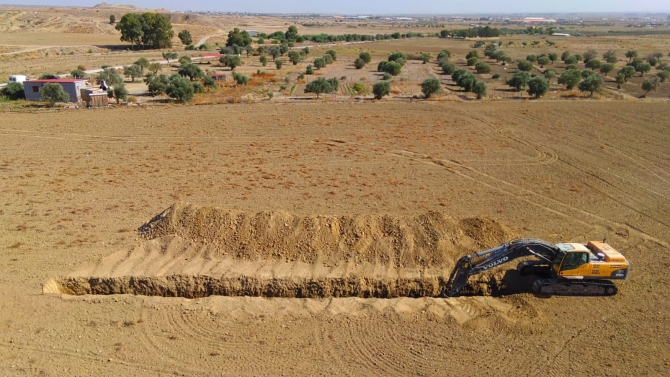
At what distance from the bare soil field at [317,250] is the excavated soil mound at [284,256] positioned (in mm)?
60

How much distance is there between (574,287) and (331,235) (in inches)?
269

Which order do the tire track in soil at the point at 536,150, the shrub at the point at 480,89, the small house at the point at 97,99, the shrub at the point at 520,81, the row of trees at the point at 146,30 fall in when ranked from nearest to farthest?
the tire track in soil at the point at 536,150
the small house at the point at 97,99
the shrub at the point at 480,89
the shrub at the point at 520,81
the row of trees at the point at 146,30

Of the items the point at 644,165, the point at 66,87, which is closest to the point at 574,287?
the point at 644,165

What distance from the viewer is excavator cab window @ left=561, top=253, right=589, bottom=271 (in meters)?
13.3

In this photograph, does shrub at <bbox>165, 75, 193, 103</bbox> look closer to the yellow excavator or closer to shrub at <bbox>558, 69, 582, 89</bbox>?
the yellow excavator

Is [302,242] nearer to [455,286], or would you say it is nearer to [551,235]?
[455,286]

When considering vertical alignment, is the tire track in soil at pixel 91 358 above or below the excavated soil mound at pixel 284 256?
below

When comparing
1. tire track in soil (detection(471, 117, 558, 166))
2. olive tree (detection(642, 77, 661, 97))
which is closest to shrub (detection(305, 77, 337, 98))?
tire track in soil (detection(471, 117, 558, 166))

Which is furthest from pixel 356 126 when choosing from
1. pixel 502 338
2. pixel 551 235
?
pixel 502 338

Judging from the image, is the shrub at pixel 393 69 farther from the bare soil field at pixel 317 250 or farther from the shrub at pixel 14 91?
the shrub at pixel 14 91

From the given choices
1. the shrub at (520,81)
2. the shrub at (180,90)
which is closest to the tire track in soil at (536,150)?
the shrub at (520,81)

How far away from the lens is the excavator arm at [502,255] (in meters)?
13.5

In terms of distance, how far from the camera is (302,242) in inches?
623

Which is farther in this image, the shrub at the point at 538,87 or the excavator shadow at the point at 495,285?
the shrub at the point at 538,87
